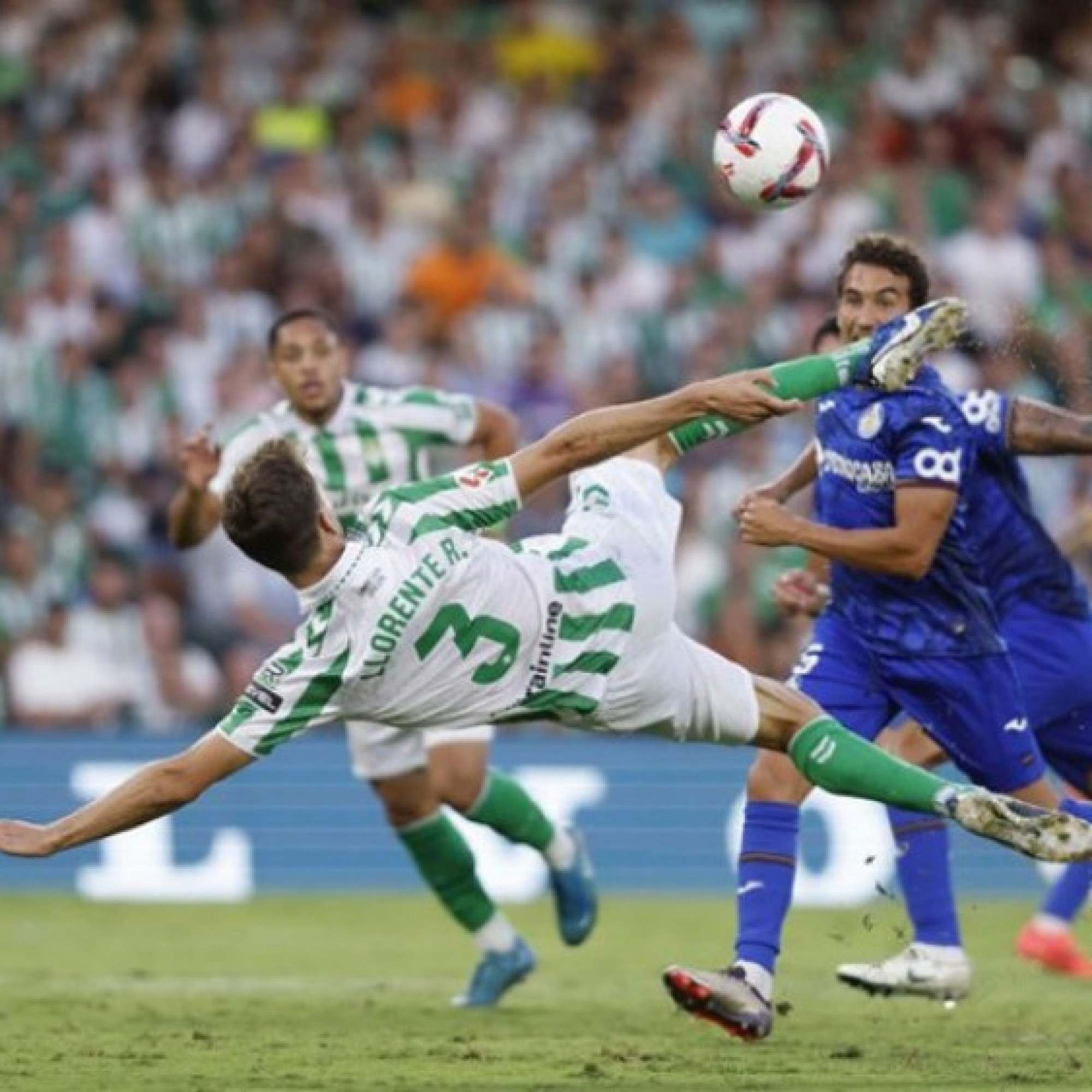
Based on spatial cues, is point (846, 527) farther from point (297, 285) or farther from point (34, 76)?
point (34, 76)

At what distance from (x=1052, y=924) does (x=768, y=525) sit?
4.02 metres

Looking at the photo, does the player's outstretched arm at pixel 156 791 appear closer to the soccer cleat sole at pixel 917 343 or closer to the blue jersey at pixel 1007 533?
the soccer cleat sole at pixel 917 343

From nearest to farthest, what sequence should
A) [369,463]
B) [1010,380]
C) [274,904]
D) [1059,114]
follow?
[369,463]
[274,904]
[1010,380]
[1059,114]

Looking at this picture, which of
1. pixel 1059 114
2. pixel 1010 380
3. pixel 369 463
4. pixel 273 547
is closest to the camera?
pixel 273 547

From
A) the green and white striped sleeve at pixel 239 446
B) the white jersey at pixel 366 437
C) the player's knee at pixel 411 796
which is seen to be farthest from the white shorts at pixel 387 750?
the green and white striped sleeve at pixel 239 446

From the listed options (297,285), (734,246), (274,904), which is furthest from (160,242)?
(274,904)

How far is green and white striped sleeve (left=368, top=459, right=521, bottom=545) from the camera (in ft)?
26.7

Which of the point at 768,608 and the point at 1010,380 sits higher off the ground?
the point at 1010,380

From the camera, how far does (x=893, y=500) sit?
30.5 feet

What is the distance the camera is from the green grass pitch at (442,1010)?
328 inches

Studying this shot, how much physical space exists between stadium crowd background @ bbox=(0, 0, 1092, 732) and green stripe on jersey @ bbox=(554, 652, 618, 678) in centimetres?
742

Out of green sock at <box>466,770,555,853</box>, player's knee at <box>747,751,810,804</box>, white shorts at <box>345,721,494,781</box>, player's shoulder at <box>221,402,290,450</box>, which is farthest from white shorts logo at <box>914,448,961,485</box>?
player's shoulder at <box>221,402,290,450</box>

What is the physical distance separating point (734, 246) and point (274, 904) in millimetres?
6449

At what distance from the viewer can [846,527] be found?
9.47 metres
